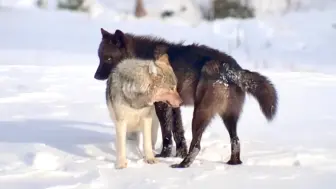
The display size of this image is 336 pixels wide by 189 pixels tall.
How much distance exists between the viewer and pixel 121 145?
6000 mm

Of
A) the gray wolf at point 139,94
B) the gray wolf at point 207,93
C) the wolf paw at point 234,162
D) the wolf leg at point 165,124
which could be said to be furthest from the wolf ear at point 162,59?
the wolf paw at point 234,162

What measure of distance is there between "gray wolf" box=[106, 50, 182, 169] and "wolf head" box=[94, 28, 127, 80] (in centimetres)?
58

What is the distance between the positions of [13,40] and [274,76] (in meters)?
10.7

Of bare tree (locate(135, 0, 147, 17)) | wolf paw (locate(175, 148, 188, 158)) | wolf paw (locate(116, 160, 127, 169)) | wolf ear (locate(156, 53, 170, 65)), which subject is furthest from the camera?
bare tree (locate(135, 0, 147, 17))

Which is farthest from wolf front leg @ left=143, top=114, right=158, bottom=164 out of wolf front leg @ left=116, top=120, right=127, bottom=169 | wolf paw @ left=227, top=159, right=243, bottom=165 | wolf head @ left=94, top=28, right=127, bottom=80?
wolf head @ left=94, top=28, right=127, bottom=80

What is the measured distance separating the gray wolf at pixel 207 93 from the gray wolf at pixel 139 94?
0.21 meters

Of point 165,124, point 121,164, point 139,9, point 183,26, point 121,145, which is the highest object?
point 139,9

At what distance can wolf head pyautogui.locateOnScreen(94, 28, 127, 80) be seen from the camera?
679 cm

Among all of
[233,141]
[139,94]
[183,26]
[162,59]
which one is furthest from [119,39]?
[183,26]

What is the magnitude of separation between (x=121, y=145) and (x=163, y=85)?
2.29 feet

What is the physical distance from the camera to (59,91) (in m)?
10.5

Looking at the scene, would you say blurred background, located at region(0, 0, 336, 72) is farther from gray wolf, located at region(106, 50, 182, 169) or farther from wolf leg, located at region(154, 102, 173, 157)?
gray wolf, located at region(106, 50, 182, 169)

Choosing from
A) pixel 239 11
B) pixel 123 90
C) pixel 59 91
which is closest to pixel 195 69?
pixel 123 90

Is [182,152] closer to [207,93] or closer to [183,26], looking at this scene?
[207,93]
